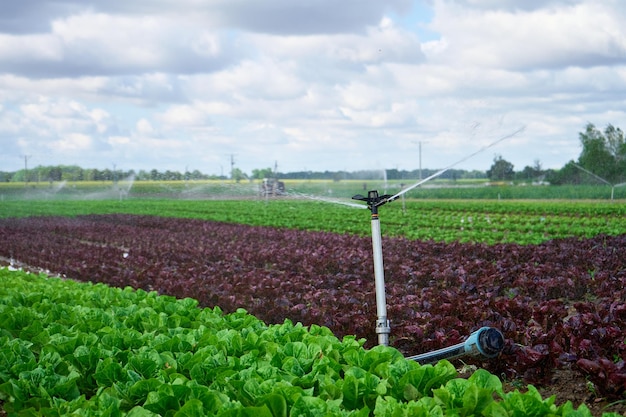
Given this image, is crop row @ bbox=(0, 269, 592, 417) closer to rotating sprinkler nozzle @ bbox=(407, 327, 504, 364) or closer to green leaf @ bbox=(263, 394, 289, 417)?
green leaf @ bbox=(263, 394, 289, 417)

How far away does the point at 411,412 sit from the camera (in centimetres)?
270

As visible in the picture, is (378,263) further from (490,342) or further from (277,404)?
(277,404)

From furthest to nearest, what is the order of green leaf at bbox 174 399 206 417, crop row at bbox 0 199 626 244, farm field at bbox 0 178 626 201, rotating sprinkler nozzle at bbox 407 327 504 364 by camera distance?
farm field at bbox 0 178 626 201 < crop row at bbox 0 199 626 244 < rotating sprinkler nozzle at bbox 407 327 504 364 < green leaf at bbox 174 399 206 417

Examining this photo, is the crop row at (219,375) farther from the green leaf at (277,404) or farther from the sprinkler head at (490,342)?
the sprinkler head at (490,342)

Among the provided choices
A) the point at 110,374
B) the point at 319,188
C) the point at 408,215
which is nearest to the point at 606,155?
the point at 408,215

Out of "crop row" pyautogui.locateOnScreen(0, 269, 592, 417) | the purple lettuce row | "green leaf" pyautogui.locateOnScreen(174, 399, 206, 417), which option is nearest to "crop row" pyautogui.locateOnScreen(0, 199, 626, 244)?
the purple lettuce row

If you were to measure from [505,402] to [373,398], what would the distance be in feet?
1.84

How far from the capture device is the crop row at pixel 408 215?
1612cm

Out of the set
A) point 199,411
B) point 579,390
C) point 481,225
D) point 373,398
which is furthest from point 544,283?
point 481,225

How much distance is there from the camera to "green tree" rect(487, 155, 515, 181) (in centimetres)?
3681

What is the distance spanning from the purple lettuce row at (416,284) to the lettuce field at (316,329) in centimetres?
2

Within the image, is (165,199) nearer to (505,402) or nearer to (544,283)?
(544,283)

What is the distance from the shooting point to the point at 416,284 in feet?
26.1

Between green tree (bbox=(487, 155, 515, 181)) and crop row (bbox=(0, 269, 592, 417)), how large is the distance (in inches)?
1304
